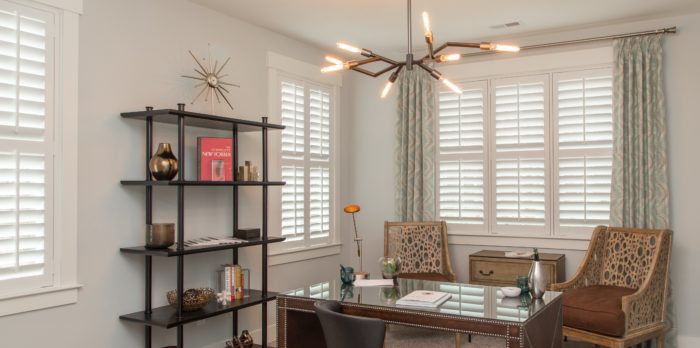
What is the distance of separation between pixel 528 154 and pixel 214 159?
2771mm

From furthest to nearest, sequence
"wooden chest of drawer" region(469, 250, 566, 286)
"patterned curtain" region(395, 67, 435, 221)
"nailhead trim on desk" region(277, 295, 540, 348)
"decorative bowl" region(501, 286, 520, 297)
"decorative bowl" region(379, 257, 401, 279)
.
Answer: "patterned curtain" region(395, 67, 435, 221), "wooden chest of drawer" region(469, 250, 566, 286), "decorative bowl" region(379, 257, 401, 279), "decorative bowl" region(501, 286, 520, 297), "nailhead trim on desk" region(277, 295, 540, 348)

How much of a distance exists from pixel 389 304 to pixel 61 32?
2.40 metres

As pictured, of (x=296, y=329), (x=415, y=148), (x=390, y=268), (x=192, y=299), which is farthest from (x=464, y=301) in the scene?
(x=415, y=148)

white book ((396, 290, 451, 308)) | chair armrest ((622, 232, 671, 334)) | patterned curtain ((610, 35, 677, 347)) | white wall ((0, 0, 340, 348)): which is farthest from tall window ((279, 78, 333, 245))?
chair armrest ((622, 232, 671, 334))

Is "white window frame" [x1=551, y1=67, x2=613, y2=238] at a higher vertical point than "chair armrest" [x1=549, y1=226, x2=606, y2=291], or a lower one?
higher

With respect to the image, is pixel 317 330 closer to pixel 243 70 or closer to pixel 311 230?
pixel 311 230

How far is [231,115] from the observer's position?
14.2 ft

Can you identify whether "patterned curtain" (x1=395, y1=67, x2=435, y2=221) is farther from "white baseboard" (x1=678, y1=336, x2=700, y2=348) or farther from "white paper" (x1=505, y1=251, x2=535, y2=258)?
"white baseboard" (x1=678, y1=336, x2=700, y2=348)

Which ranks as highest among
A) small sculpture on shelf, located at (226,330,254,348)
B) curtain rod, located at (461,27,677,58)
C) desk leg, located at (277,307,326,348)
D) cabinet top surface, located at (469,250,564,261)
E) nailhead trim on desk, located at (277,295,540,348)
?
curtain rod, located at (461,27,677,58)

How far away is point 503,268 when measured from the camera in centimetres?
464

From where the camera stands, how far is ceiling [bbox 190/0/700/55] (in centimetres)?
409

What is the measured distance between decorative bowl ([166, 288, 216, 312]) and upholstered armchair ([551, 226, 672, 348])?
7.94ft

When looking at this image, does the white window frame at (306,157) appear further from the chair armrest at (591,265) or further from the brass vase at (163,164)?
the chair armrest at (591,265)

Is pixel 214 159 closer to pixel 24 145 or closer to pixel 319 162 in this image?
pixel 24 145
